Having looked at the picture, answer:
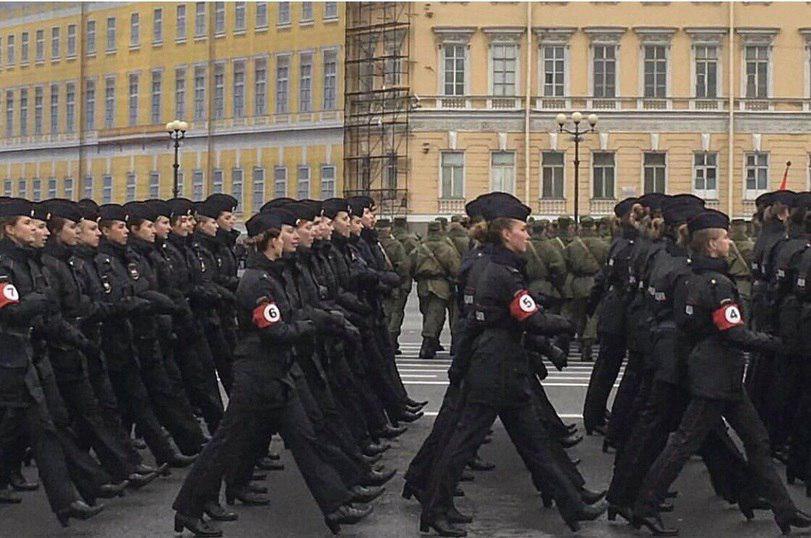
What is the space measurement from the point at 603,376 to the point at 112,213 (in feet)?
15.8

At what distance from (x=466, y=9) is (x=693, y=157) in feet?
30.2

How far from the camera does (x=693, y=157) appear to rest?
56.4 meters

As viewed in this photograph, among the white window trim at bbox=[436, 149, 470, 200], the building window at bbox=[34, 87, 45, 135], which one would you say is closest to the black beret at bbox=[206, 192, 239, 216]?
the white window trim at bbox=[436, 149, 470, 200]

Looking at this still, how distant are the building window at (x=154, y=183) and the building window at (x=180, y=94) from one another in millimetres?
2723

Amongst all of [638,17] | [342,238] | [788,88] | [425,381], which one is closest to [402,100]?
[638,17]

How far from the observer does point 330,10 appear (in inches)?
2405

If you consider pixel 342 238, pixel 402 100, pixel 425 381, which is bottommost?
pixel 425 381

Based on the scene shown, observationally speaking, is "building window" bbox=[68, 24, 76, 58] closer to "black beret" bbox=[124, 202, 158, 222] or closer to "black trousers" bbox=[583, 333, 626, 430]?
"black trousers" bbox=[583, 333, 626, 430]

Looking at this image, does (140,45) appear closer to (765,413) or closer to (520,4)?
(520,4)

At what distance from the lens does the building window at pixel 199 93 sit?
216ft

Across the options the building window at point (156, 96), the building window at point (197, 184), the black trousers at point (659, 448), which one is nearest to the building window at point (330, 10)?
the building window at point (197, 184)

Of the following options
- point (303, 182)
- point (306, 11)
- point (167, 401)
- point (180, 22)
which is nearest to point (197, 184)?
point (303, 182)

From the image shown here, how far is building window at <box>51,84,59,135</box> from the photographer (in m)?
73.9

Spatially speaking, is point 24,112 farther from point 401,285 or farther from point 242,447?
point 242,447
